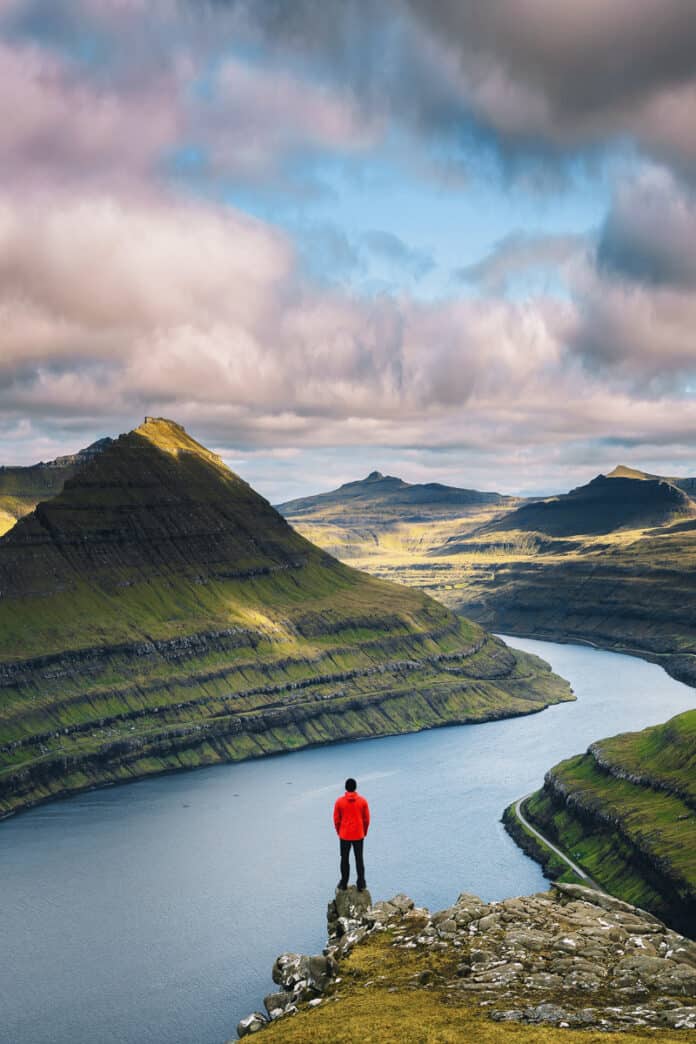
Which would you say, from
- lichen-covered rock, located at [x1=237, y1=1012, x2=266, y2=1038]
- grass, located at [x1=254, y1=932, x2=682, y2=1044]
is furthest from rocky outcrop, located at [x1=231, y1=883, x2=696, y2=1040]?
grass, located at [x1=254, y1=932, x2=682, y2=1044]

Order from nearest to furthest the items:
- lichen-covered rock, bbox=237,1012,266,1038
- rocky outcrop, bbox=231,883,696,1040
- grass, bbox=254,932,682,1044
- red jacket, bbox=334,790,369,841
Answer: grass, bbox=254,932,682,1044
rocky outcrop, bbox=231,883,696,1040
lichen-covered rock, bbox=237,1012,266,1038
red jacket, bbox=334,790,369,841

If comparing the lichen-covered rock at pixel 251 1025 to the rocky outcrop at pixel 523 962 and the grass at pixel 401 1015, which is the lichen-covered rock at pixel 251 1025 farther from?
the grass at pixel 401 1015

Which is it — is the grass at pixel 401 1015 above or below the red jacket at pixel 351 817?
below

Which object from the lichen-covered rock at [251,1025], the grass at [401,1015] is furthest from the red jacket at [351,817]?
the lichen-covered rock at [251,1025]

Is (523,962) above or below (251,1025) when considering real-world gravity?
above

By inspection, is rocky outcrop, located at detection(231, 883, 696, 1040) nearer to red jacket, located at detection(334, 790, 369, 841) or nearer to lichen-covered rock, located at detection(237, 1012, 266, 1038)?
lichen-covered rock, located at detection(237, 1012, 266, 1038)

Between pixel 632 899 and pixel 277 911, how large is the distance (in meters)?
64.9

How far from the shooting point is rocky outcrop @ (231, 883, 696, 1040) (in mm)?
50719

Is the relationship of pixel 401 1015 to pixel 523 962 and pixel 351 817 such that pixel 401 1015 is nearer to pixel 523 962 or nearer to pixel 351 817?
pixel 523 962

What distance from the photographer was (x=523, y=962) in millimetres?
57719

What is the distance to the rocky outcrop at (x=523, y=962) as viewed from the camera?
50719 millimetres

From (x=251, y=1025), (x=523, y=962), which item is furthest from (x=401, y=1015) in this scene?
(x=251, y=1025)

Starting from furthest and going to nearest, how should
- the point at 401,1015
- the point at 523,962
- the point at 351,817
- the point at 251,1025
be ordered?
1. the point at 351,817
2. the point at 251,1025
3. the point at 523,962
4. the point at 401,1015

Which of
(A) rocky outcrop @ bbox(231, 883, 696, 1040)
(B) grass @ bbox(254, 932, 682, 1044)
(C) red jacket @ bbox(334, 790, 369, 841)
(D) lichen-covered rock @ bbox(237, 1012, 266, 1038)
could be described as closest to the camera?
(B) grass @ bbox(254, 932, 682, 1044)
